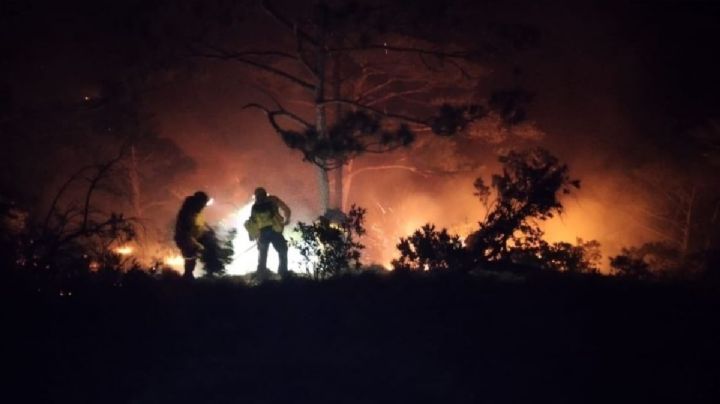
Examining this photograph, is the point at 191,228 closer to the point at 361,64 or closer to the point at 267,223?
the point at 267,223

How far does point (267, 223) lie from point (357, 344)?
4751 mm

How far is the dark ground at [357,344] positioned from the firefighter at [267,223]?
302cm

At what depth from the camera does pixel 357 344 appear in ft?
21.3

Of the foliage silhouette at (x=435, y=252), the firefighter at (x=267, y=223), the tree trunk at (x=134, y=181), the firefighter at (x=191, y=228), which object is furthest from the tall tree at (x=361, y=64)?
the tree trunk at (x=134, y=181)

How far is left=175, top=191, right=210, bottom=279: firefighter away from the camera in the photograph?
32.9ft

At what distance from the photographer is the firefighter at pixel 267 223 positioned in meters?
10.8

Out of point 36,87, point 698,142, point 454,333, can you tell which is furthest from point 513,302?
point 36,87

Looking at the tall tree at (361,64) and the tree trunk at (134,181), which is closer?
the tall tree at (361,64)

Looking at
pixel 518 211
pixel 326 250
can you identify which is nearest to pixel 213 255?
pixel 326 250

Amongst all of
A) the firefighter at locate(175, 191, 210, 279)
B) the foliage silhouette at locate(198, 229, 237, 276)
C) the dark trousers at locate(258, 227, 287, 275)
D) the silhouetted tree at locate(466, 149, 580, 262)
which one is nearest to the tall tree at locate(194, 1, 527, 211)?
the dark trousers at locate(258, 227, 287, 275)

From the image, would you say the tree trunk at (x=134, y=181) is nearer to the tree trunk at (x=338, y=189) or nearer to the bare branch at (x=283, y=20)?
the tree trunk at (x=338, y=189)

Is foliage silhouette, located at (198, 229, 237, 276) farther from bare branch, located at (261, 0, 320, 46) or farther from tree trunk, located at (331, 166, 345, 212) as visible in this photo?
tree trunk, located at (331, 166, 345, 212)

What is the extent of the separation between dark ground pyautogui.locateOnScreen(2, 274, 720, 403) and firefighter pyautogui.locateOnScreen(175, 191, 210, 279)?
252cm

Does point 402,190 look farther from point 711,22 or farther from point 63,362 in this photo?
point 63,362
